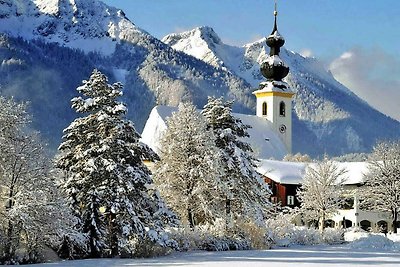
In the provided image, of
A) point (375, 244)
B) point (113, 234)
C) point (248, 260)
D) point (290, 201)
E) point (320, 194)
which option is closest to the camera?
point (248, 260)

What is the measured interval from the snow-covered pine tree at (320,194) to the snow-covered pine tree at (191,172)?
64.6 feet

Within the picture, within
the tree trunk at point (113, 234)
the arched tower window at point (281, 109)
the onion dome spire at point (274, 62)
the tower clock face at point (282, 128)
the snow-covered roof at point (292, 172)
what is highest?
the onion dome spire at point (274, 62)

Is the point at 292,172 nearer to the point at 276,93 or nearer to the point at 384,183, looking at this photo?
the point at 384,183

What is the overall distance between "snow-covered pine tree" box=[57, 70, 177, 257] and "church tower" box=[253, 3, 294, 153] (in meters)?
55.0

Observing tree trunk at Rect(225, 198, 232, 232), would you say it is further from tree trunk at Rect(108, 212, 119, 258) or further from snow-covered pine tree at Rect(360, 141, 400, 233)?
snow-covered pine tree at Rect(360, 141, 400, 233)

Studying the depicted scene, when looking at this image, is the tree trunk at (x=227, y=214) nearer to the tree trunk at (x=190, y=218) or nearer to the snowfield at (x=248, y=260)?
the tree trunk at (x=190, y=218)

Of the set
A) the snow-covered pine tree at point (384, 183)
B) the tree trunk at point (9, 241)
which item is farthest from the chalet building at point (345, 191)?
the tree trunk at point (9, 241)

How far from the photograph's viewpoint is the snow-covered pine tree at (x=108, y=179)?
34750 millimetres

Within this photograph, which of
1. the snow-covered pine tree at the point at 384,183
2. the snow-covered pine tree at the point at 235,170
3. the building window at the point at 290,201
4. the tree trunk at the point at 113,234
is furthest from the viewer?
the building window at the point at 290,201

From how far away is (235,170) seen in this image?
42.7 metres

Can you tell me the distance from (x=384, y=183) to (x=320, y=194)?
6388 mm

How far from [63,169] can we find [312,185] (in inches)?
1201

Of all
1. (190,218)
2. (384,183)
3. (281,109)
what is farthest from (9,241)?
(281,109)

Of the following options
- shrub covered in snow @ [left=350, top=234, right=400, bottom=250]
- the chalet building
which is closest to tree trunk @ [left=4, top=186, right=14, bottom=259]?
shrub covered in snow @ [left=350, top=234, right=400, bottom=250]
